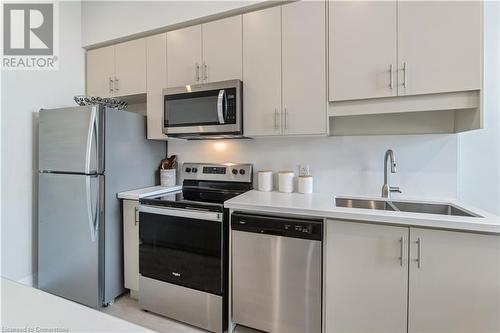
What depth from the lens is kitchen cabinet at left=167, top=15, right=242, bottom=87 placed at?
79.0 inches

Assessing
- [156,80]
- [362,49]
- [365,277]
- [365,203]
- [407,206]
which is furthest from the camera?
[156,80]

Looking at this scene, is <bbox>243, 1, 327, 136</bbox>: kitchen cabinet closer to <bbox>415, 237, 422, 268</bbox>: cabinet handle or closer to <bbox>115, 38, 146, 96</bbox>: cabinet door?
<bbox>415, 237, 422, 268</bbox>: cabinet handle

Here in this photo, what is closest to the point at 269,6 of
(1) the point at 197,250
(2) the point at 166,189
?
(2) the point at 166,189

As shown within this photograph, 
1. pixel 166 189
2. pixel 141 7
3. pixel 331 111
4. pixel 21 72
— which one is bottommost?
pixel 166 189

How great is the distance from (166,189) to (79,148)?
2.43 feet

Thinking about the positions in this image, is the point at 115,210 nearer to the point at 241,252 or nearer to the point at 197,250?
the point at 197,250

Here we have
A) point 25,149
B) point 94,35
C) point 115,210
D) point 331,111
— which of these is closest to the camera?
point 331,111

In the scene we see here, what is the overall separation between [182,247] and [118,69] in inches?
73.2

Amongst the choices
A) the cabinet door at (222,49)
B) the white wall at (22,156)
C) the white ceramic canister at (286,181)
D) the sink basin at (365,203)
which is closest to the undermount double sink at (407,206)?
the sink basin at (365,203)

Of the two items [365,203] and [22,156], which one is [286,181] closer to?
[365,203]

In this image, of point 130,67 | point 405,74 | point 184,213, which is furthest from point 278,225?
point 130,67

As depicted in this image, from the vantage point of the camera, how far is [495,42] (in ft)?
5.66

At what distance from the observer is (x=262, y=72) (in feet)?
6.33

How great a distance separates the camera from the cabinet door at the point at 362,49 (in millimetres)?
1601
